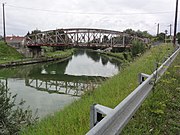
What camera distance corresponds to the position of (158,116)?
134 inches

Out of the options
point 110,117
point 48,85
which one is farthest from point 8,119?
point 48,85

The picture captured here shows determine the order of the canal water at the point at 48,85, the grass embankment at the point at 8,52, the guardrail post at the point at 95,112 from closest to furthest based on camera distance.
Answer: the guardrail post at the point at 95,112 < the canal water at the point at 48,85 < the grass embankment at the point at 8,52

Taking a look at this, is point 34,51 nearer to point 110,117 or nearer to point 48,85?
point 48,85

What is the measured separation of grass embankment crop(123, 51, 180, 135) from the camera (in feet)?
9.59

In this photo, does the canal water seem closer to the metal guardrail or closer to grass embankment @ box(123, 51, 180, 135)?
grass embankment @ box(123, 51, 180, 135)

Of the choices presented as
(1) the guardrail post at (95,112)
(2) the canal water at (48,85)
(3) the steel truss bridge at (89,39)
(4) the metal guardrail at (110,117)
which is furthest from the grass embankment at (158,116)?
(3) the steel truss bridge at (89,39)

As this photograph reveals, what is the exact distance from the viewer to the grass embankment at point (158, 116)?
292 cm

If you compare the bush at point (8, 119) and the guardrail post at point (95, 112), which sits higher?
the guardrail post at point (95, 112)

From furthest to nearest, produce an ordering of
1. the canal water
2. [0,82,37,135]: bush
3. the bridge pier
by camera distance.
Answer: the bridge pier, the canal water, [0,82,37,135]: bush

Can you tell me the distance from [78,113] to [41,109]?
268 inches

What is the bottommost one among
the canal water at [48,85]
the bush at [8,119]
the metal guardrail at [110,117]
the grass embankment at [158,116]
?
the canal water at [48,85]

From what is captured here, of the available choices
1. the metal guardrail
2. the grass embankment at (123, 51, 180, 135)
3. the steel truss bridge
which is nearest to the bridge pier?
the steel truss bridge

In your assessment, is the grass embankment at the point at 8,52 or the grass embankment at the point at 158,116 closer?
the grass embankment at the point at 158,116

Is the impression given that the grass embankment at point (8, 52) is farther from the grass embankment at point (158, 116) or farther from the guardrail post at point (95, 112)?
the guardrail post at point (95, 112)
